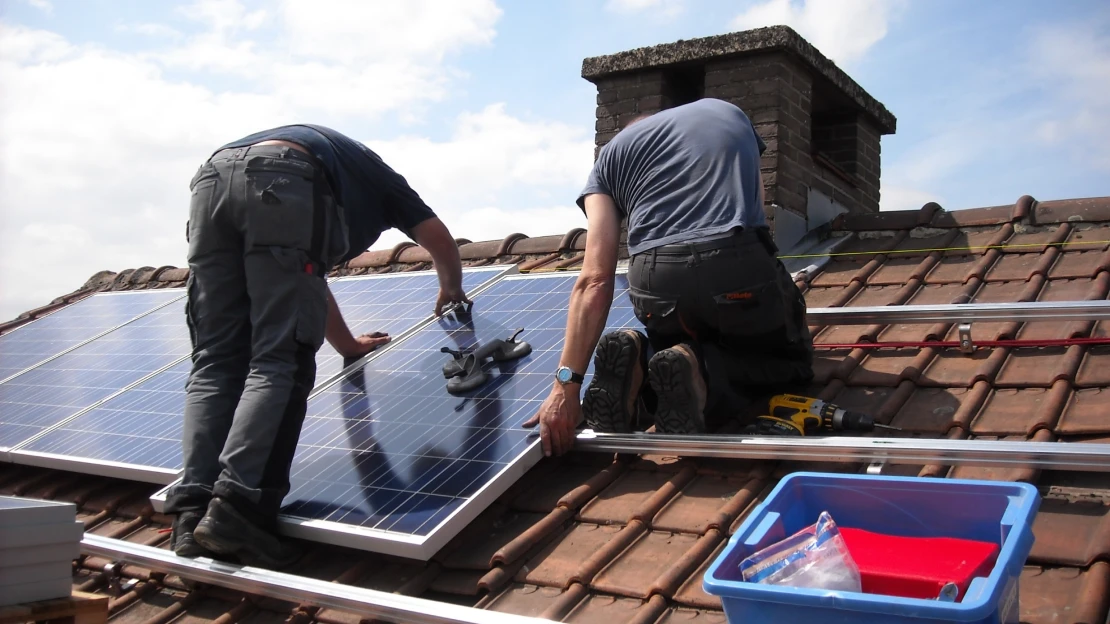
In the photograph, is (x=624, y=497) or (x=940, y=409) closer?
(x=624, y=497)

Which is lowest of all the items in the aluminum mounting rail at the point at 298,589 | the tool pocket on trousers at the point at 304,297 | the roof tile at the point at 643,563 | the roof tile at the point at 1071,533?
the aluminum mounting rail at the point at 298,589

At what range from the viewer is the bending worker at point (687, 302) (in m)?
3.63

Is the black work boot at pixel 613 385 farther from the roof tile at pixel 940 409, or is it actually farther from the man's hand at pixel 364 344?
the man's hand at pixel 364 344

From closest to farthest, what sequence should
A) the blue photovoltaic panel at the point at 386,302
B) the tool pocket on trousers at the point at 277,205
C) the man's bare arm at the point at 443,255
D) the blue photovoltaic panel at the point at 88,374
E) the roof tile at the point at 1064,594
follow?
the roof tile at the point at 1064,594, the tool pocket on trousers at the point at 277,205, the man's bare arm at the point at 443,255, the blue photovoltaic panel at the point at 386,302, the blue photovoltaic panel at the point at 88,374

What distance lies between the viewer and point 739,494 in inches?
124

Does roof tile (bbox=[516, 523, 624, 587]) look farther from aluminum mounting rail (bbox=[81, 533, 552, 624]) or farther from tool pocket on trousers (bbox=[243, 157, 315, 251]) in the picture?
tool pocket on trousers (bbox=[243, 157, 315, 251])

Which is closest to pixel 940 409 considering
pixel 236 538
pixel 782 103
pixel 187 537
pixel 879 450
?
pixel 879 450

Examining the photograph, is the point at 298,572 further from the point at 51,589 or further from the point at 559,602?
the point at 559,602

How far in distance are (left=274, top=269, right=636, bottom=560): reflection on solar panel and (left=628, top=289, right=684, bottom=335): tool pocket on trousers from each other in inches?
14.4

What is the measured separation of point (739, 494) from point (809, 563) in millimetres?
1147

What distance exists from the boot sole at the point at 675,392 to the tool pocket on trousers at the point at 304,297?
131cm

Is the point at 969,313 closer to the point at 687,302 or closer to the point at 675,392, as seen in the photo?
the point at 687,302

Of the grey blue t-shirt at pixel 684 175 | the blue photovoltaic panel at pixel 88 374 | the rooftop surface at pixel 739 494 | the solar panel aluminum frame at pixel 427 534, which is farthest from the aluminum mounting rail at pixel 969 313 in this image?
the blue photovoltaic panel at pixel 88 374

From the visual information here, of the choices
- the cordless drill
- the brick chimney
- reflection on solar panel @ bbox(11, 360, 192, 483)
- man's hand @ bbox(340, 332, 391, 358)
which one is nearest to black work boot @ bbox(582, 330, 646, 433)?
the cordless drill
